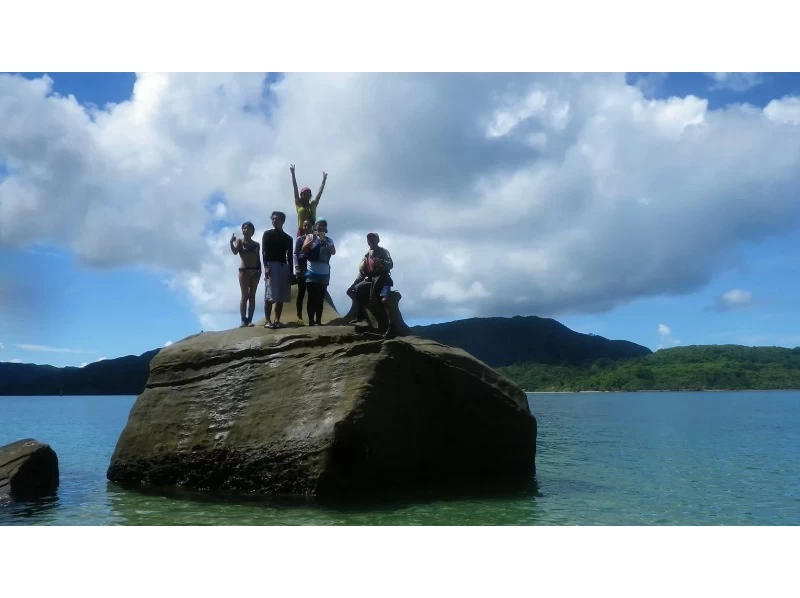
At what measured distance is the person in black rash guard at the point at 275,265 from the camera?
12.4m

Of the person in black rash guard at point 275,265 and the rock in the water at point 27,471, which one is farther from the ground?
the person in black rash guard at point 275,265

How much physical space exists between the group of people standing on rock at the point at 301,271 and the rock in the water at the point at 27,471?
418 centimetres

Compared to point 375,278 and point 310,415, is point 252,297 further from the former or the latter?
point 310,415

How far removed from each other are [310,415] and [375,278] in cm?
287

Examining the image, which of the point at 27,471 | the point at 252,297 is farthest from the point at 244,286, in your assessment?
the point at 27,471

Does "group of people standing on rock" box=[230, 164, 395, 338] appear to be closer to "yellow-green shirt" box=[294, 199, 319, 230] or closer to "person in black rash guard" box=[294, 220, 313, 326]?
"person in black rash guard" box=[294, 220, 313, 326]

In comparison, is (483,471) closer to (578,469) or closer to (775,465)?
(578,469)

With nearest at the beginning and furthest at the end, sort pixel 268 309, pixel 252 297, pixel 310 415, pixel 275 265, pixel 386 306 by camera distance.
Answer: pixel 310 415 < pixel 386 306 < pixel 275 265 < pixel 268 309 < pixel 252 297

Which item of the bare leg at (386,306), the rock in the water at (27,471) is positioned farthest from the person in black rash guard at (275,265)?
the rock in the water at (27,471)

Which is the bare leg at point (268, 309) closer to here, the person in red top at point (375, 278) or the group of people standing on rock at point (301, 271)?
the group of people standing on rock at point (301, 271)

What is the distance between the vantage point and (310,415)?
10.3 meters

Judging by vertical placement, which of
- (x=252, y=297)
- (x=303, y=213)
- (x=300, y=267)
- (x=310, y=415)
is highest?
(x=303, y=213)

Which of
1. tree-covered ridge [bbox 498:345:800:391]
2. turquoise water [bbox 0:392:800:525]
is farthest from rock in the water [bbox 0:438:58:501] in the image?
tree-covered ridge [bbox 498:345:800:391]

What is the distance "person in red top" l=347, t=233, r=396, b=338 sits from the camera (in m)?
11.7
